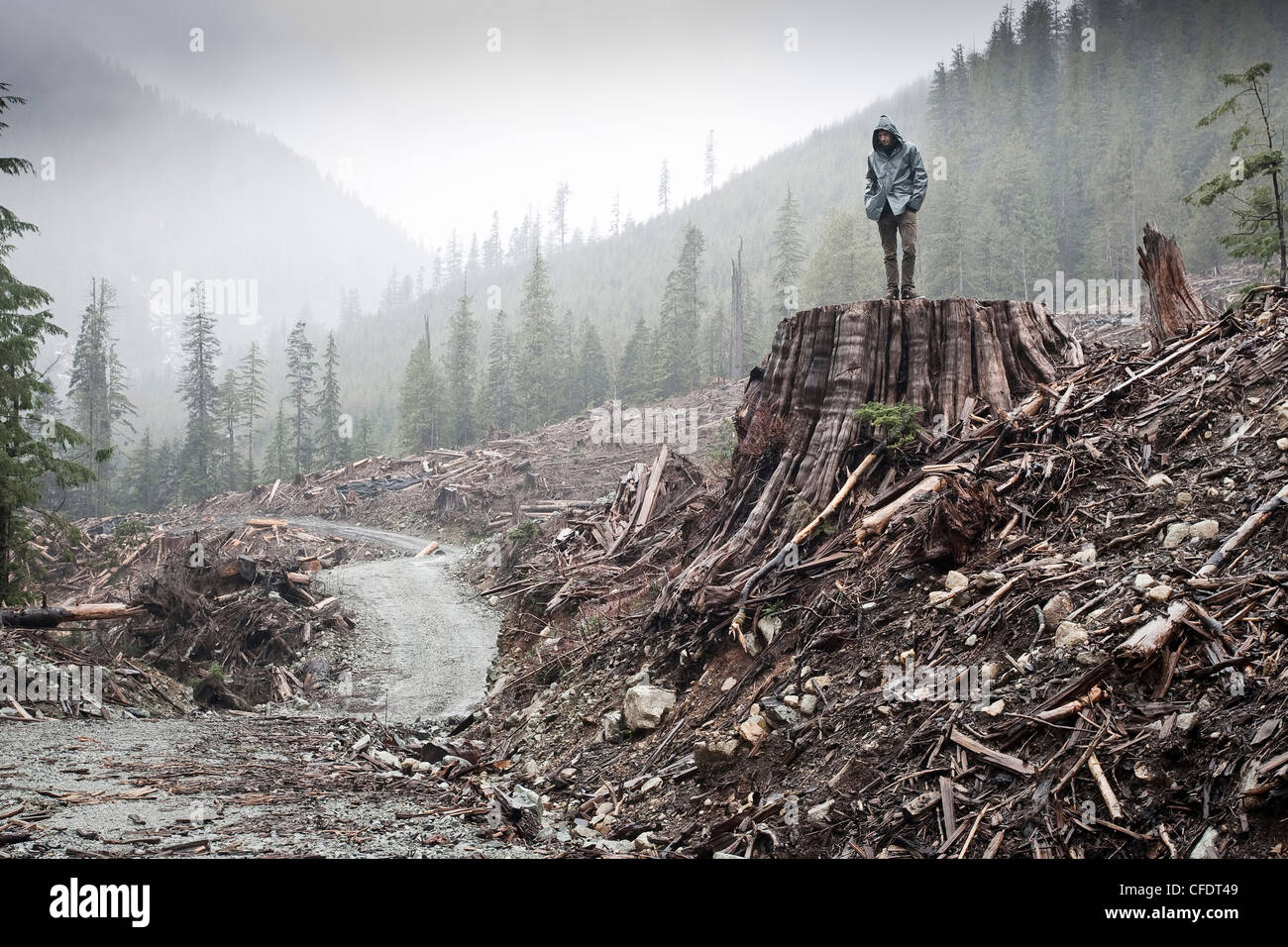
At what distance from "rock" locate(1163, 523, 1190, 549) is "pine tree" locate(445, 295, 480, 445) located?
5518 centimetres

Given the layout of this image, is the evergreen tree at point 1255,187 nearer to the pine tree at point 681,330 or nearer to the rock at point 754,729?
the rock at point 754,729

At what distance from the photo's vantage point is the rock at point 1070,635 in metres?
3.73

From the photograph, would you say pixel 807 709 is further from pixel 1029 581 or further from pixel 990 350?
pixel 990 350

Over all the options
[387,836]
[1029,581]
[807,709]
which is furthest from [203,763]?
[1029,581]

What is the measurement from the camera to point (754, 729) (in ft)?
15.6

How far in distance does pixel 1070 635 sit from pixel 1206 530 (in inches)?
47.1

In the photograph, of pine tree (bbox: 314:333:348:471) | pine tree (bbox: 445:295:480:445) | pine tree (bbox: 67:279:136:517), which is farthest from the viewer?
pine tree (bbox: 445:295:480:445)

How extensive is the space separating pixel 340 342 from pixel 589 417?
117 meters

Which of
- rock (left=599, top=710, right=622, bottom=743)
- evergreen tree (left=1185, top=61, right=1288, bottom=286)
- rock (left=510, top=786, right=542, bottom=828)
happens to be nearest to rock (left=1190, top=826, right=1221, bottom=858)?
rock (left=510, top=786, right=542, bottom=828)

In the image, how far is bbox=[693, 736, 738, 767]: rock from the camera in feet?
15.5

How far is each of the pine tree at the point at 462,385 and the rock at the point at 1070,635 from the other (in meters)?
55.3

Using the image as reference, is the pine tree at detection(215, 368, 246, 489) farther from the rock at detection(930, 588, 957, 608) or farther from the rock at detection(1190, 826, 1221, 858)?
the rock at detection(1190, 826, 1221, 858)

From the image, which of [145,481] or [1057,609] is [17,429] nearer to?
[1057,609]

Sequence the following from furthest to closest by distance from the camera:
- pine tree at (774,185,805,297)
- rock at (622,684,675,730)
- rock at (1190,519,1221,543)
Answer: pine tree at (774,185,805,297) < rock at (622,684,675,730) < rock at (1190,519,1221,543)
